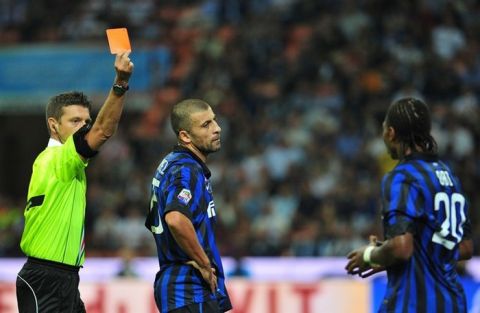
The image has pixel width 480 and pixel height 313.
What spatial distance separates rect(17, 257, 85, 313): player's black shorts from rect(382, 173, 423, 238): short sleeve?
5.99 ft

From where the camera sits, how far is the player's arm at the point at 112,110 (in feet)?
17.1

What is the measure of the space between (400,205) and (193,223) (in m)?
1.21

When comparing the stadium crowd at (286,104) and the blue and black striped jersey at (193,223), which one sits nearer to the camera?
the blue and black striped jersey at (193,223)

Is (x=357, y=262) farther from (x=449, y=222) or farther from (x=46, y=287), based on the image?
(x=46, y=287)

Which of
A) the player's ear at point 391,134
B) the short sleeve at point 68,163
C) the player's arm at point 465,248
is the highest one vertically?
the player's ear at point 391,134

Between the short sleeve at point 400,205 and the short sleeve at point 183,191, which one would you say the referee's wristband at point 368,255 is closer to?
the short sleeve at point 400,205

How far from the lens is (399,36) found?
53.2 ft

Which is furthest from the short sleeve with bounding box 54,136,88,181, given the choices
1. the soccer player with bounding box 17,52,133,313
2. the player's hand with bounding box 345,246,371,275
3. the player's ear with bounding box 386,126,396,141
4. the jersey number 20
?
the jersey number 20

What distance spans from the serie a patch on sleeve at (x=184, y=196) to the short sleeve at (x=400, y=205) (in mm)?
1102

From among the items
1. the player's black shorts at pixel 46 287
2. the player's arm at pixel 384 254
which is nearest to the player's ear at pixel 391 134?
the player's arm at pixel 384 254

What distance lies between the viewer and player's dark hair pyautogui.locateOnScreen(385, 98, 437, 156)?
5.08 metres

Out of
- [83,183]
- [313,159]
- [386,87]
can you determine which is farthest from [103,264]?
[83,183]

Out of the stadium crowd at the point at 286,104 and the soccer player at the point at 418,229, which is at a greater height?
the stadium crowd at the point at 286,104

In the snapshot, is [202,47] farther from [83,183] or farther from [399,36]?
[83,183]
